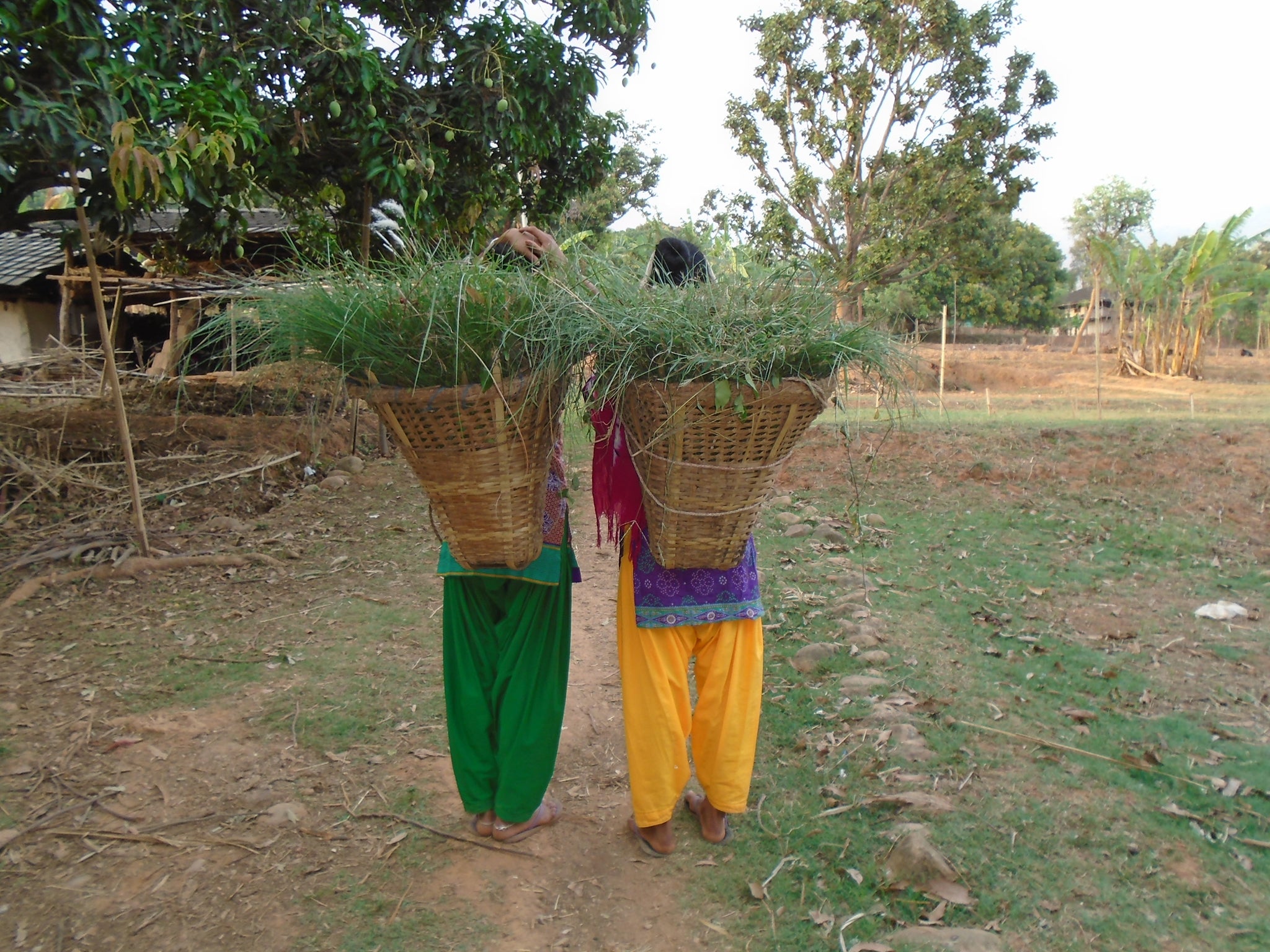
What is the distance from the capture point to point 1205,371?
72.9ft

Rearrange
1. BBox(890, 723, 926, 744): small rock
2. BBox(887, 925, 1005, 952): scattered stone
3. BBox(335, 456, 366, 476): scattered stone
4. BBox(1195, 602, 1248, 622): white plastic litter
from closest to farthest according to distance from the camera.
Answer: BBox(887, 925, 1005, 952): scattered stone, BBox(890, 723, 926, 744): small rock, BBox(1195, 602, 1248, 622): white plastic litter, BBox(335, 456, 366, 476): scattered stone

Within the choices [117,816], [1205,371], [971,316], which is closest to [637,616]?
[117,816]

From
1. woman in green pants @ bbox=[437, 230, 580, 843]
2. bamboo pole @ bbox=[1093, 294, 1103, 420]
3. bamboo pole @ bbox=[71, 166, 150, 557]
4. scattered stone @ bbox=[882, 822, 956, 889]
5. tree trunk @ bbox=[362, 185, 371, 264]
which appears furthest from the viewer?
bamboo pole @ bbox=[1093, 294, 1103, 420]

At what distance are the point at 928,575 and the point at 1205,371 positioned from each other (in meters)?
21.4

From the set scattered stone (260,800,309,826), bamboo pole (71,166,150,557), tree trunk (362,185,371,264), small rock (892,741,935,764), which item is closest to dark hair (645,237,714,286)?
small rock (892,741,935,764)

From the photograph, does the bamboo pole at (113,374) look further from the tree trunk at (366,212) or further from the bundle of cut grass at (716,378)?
the bundle of cut grass at (716,378)

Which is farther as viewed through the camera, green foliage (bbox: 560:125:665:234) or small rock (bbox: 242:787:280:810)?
green foliage (bbox: 560:125:665:234)

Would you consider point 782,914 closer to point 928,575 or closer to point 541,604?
point 541,604

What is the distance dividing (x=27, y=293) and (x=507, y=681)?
14.4 metres

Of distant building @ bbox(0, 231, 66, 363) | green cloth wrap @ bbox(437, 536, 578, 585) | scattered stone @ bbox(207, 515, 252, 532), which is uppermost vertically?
distant building @ bbox(0, 231, 66, 363)

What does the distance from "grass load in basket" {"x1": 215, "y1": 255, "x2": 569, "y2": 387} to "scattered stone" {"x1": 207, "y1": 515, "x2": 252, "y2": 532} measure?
4.51 metres

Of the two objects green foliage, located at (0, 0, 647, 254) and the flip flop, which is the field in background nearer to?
the flip flop

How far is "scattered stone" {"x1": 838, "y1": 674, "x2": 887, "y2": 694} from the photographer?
147 inches

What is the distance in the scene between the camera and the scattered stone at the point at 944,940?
7.13 ft
